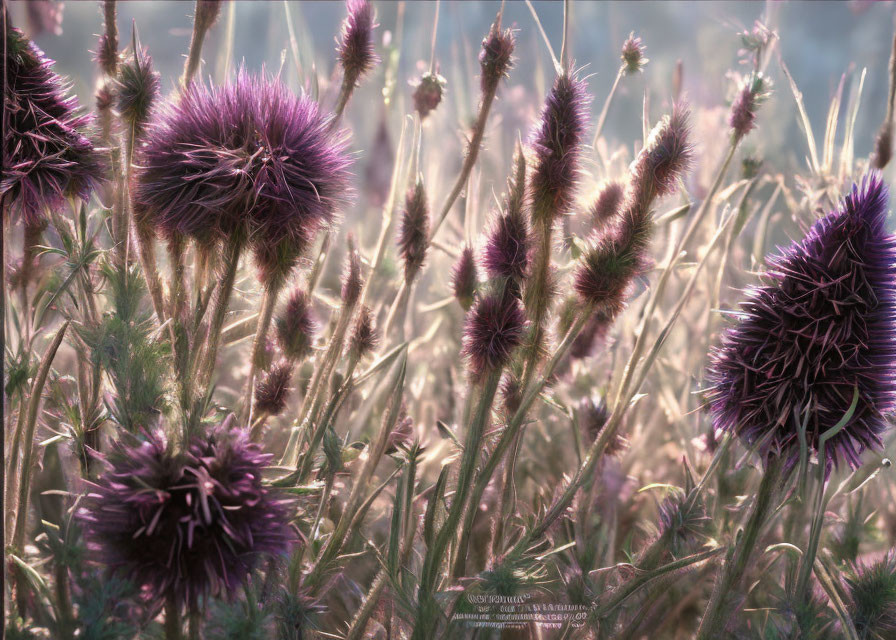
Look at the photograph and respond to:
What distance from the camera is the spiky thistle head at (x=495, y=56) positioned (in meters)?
0.47

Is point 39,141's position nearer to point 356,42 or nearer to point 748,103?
point 356,42

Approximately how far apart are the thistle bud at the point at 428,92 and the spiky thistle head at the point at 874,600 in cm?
51

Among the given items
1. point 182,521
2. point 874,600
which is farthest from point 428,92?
point 874,600

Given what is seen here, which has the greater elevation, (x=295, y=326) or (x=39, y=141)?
(x=39, y=141)

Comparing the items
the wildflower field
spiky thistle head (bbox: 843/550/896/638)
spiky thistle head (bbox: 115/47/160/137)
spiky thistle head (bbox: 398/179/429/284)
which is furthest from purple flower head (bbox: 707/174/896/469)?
spiky thistle head (bbox: 115/47/160/137)

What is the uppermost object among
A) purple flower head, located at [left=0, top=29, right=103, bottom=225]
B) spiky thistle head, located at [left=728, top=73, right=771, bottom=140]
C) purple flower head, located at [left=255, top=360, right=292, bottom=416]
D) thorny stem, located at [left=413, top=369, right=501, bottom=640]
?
spiky thistle head, located at [left=728, top=73, right=771, bottom=140]

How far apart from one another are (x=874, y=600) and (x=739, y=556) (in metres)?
0.12

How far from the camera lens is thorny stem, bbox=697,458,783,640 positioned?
1.48 ft

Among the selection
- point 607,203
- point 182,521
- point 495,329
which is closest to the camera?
point 182,521

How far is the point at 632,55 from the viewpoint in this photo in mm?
538

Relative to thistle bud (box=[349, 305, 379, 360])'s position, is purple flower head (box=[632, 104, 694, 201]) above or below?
above

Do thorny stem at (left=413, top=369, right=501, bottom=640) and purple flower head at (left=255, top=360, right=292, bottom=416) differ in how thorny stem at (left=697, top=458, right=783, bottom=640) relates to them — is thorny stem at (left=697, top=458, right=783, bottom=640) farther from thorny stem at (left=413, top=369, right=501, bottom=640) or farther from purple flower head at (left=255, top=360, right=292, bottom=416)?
purple flower head at (left=255, top=360, right=292, bottom=416)

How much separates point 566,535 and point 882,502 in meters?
0.37

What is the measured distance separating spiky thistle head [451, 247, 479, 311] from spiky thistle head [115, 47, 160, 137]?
0.80 ft
